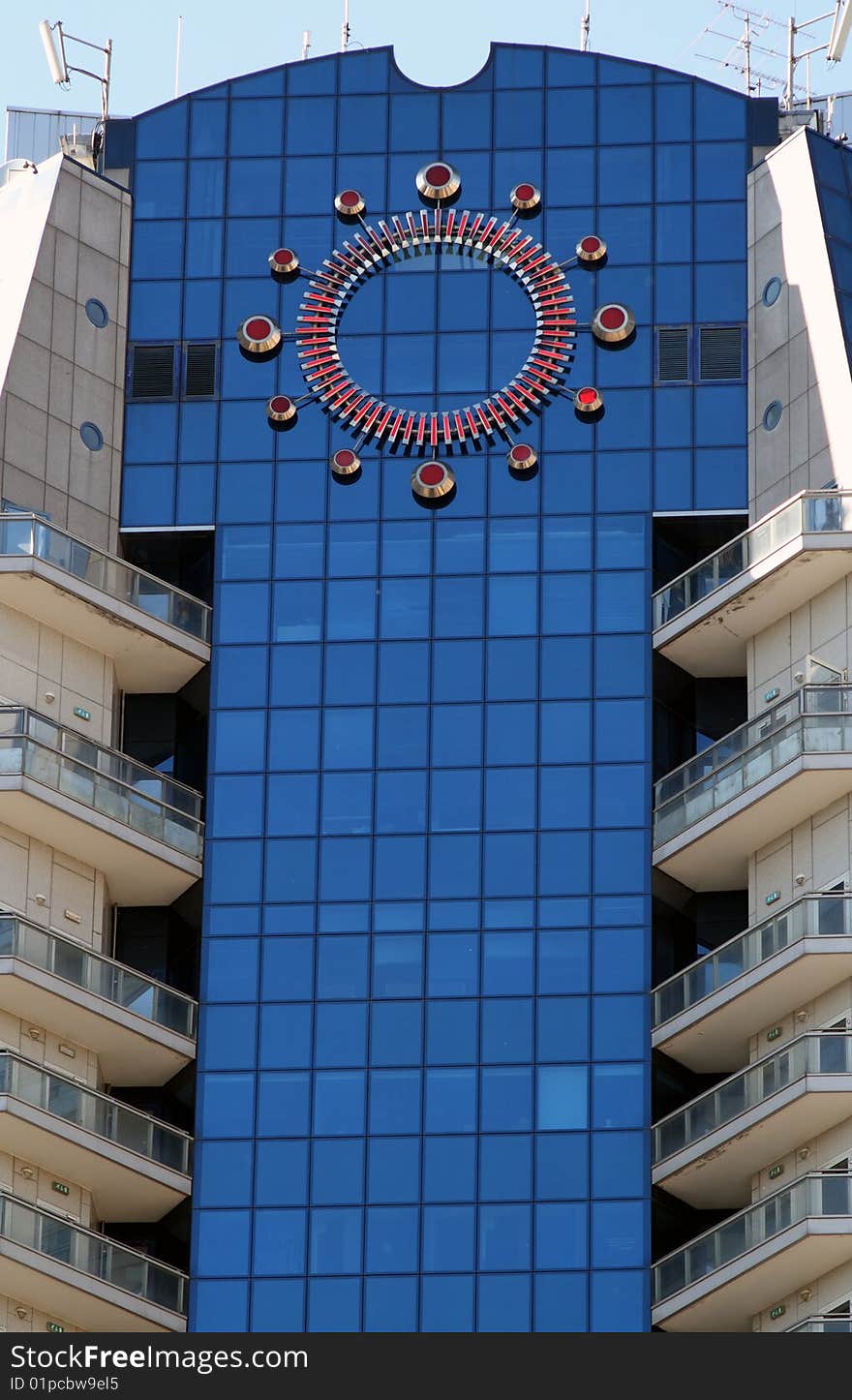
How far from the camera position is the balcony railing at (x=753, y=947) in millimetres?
83125

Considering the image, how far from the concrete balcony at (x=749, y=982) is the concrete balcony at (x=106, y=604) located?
1396 centimetres

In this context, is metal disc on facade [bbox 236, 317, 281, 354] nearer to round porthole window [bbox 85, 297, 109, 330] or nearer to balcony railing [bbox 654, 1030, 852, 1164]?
round porthole window [bbox 85, 297, 109, 330]

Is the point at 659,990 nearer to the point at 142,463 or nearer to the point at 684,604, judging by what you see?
the point at 684,604

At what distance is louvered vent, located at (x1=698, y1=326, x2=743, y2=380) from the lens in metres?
92.1

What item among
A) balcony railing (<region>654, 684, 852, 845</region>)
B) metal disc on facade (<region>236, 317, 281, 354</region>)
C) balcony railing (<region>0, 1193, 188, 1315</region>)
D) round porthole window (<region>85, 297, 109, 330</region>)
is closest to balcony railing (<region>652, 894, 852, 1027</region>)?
balcony railing (<region>654, 684, 852, 845</region>)

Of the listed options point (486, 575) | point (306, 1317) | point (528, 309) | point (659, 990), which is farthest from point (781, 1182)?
point (528, 309)

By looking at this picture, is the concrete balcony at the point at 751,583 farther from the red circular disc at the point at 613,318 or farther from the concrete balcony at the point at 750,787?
the red circular disc at the point at 613,318

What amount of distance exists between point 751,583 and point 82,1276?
21.4 metres

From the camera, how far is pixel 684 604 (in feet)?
293

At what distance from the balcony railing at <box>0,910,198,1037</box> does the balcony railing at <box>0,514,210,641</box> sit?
8.62 m

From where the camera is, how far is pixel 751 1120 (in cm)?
8281

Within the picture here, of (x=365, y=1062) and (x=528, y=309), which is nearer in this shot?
(x=365, y=1062)

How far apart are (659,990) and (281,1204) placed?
31.1 feet

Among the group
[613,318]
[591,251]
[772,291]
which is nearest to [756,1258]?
[613,318]
